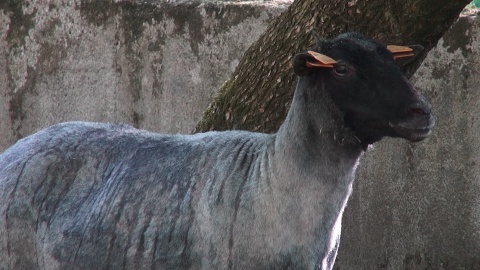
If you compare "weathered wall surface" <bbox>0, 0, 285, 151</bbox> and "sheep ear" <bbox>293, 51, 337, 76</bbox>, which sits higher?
"sheep ear" <bbox>293, 51, 337, 76</bbox>

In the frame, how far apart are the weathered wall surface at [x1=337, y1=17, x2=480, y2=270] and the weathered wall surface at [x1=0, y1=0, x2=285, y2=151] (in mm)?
1432

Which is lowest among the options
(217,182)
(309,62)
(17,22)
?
(17,22)

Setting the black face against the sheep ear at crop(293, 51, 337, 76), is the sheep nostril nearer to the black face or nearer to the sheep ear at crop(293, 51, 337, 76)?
the black face

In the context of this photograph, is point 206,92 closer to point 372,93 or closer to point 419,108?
point 372,93

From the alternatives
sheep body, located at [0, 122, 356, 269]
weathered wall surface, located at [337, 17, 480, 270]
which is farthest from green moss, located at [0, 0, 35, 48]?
sheep body, located at [0, 122, 356, 269]

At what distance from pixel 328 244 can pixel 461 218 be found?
107 inches

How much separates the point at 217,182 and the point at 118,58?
13.0 ft

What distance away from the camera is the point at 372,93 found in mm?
4949

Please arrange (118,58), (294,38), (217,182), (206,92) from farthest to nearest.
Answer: (118,58) → (206,92) → (294,38) → (217,182)

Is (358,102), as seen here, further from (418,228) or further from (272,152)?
(418,228)

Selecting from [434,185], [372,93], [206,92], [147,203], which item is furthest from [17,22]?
[372,93]

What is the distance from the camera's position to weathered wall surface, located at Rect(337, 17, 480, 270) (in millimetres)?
7508

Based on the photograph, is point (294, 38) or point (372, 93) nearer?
point (372, 93)

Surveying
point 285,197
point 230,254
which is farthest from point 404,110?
point 230,254
